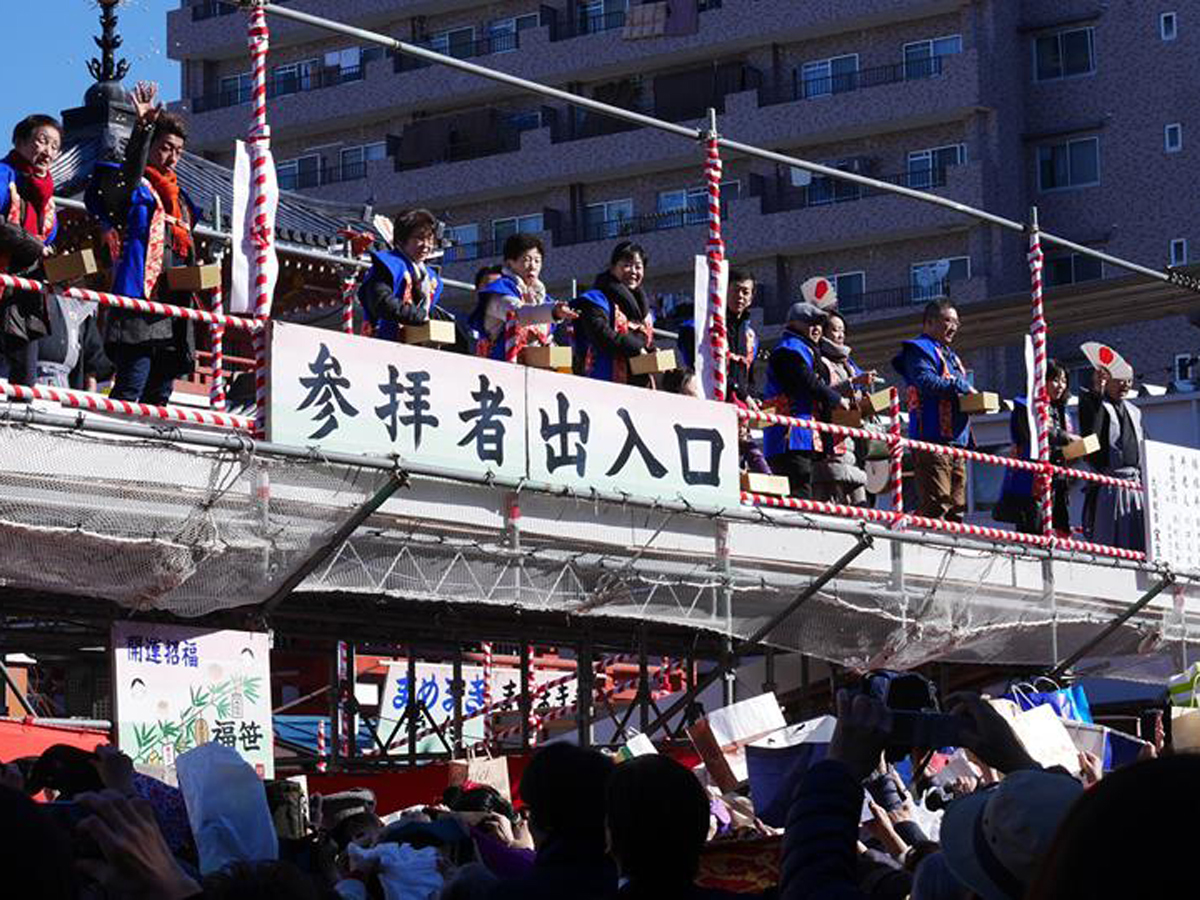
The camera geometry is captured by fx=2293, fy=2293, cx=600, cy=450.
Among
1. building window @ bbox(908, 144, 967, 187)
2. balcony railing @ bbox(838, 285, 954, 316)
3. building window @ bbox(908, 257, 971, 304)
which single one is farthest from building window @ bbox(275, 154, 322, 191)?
building window @ bbox(908, 257, 971, 304)

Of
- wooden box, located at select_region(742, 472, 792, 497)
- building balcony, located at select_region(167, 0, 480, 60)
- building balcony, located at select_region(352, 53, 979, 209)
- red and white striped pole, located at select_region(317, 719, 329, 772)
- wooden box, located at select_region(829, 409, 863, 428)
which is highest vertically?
building balcony, located at select_region(167, 0, 480, 60)

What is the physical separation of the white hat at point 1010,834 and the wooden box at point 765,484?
9543 mm

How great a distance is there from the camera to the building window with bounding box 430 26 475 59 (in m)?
56.8

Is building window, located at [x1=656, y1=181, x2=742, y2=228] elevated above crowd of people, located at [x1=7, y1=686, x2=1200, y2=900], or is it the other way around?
building window, located at [x1=656, y1=181, x2=742, y2=228]

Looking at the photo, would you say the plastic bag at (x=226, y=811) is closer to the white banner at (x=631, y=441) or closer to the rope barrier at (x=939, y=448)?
the white banner at (x=631, y=441)

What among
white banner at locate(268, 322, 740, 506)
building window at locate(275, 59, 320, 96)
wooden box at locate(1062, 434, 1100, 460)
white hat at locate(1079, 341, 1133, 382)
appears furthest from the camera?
building window at locate(275, 59, 320, 96)

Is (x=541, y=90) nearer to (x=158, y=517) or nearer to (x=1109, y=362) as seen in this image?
(x=158, y=517)

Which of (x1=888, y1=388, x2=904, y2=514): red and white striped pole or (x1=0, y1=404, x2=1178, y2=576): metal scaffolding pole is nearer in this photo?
(x1=0, y1=404, x2=1178, y2=576): metal scaffolding pole

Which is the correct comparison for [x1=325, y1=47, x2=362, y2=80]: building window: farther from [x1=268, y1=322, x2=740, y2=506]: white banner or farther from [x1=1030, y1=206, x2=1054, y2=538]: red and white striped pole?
[x1=268, y1=322, x2=740, y2=506]: white banner

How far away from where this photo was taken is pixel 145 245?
34.9 ft

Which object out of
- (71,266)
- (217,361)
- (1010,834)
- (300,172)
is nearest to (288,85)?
(300,172)

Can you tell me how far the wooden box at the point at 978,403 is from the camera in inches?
568

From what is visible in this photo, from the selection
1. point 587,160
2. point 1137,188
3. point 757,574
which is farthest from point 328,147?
point 757,574

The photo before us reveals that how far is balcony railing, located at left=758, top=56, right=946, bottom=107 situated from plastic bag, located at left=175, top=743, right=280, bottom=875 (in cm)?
4643
